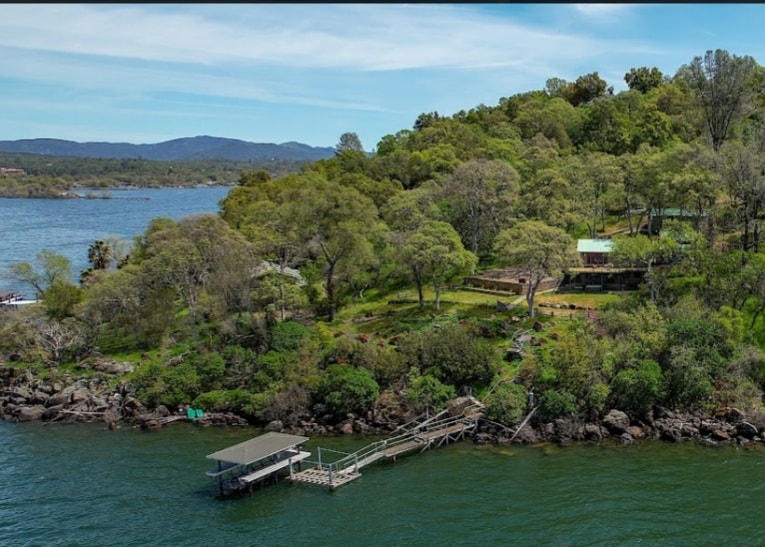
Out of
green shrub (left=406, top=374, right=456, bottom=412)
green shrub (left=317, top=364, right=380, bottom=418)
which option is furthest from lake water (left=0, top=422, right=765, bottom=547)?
green shrub (left=406, top=374, right=456, bottom=412)

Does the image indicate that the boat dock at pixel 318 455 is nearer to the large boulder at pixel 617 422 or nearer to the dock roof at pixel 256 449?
the dock roof at pixel 256 449

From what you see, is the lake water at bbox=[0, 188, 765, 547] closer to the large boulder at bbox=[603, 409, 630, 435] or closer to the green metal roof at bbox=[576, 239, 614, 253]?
the large boulder at bbox=[603, 409, 630, 435]

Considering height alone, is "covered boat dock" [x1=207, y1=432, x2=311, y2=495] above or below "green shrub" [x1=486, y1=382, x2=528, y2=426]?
below

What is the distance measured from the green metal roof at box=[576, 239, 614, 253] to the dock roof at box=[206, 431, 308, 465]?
27.6 metres

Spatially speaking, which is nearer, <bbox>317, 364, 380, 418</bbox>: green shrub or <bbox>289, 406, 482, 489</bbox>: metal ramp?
<bbox>289, 406, 482, 489</bbox>: metal ramp

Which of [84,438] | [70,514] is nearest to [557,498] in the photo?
[70,514]

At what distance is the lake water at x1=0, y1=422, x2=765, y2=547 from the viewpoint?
24.6m

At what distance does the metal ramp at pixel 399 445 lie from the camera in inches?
1145

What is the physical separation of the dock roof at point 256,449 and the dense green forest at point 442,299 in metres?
5.45

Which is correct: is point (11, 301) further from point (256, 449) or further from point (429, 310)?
point (256, 449)

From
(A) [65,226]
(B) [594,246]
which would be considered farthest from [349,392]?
(A) [65,226]

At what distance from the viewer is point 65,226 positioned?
130 meters

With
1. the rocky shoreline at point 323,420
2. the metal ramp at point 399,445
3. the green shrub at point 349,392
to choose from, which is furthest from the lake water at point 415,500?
the green shrub at point 349,392

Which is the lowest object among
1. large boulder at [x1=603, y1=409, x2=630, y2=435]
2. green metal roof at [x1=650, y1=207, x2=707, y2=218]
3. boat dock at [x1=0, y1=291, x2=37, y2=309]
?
large boulder at [x1=603, y1=409, x2=630, y2=435]
